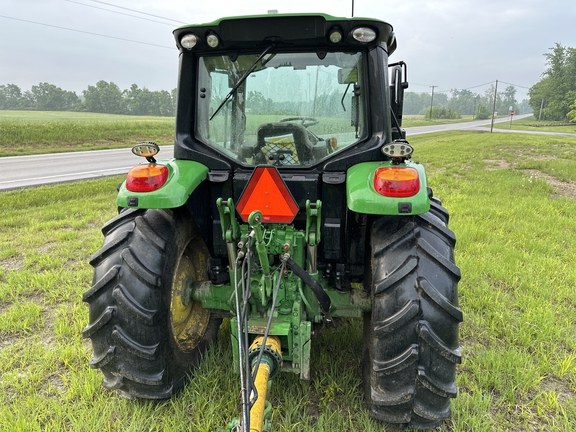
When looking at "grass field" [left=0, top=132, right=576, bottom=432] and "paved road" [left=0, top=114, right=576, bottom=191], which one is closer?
"grass field" [left=0, top=132, right=576, bottom=432]

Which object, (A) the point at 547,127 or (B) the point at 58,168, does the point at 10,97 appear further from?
(A) the point at 547,127

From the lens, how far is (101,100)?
6253 centimetres

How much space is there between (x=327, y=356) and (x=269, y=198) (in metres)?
1.21

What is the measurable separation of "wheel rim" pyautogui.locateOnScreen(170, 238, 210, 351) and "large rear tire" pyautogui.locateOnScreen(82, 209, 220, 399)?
94 mm

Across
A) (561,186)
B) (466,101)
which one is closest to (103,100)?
(561,186)

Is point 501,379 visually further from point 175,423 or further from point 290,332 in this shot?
point 175,423

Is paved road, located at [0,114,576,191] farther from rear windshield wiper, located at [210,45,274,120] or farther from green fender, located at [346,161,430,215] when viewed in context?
green fender, located at [346,161,430,215]

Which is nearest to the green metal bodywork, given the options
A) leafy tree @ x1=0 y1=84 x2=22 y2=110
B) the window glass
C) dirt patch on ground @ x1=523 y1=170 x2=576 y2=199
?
the window glass

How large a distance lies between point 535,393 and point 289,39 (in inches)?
98.3

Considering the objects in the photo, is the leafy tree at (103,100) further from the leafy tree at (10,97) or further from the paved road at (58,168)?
the paved road at (58,168)

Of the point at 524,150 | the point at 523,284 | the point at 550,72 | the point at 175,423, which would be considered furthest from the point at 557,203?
the point at 550,72

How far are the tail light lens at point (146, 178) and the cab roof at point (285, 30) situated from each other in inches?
28.4

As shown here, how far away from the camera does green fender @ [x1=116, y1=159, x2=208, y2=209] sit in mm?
2025

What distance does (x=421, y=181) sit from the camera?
6.55 ft
